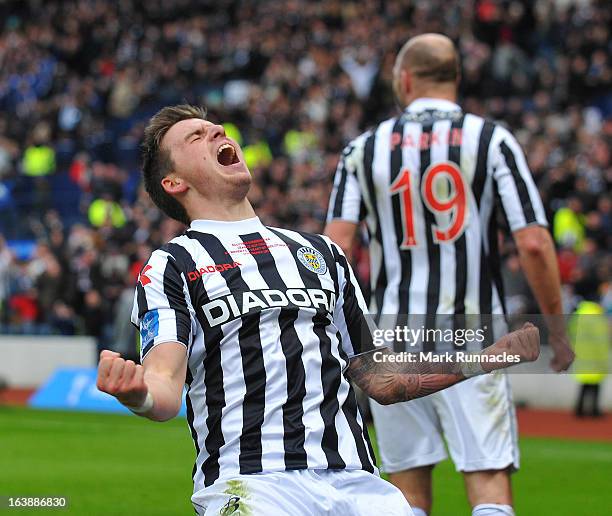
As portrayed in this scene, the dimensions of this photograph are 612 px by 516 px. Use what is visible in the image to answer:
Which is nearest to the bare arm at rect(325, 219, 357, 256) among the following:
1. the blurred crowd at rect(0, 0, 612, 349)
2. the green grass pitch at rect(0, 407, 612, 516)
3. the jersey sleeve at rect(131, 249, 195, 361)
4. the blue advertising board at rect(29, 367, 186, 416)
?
the jersey sleeve at rect(131, 249, 195, 361)

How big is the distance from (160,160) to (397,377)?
0.93 metres

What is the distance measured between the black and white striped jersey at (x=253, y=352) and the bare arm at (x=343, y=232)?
1.56m

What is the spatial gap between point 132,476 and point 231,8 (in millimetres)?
17222

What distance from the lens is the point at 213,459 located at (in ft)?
10.3

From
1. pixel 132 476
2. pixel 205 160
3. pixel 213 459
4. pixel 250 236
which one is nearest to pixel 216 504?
pixel 213 459

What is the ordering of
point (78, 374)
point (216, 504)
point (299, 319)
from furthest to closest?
point (78, 374), point (299, 319), point (216, 504)

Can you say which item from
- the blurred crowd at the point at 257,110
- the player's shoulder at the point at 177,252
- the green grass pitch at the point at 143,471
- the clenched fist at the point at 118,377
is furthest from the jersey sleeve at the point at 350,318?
the blurred crowd at the point at 257,110

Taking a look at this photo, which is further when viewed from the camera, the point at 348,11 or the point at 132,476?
the point at 348,11

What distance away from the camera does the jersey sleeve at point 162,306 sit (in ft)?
10.1

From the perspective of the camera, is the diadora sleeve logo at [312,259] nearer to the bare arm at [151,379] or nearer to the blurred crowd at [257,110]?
the bare arm at [151,379]

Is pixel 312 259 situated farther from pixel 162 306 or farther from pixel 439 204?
pixel 439 204

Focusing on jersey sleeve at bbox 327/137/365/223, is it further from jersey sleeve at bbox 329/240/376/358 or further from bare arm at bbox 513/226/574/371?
jersey sleeve at bbox 329/240/376/358

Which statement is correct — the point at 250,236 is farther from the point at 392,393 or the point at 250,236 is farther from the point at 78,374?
the point at 78,374

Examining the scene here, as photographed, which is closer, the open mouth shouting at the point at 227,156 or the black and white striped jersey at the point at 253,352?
the black and white striped jersey at the point at 253,352
